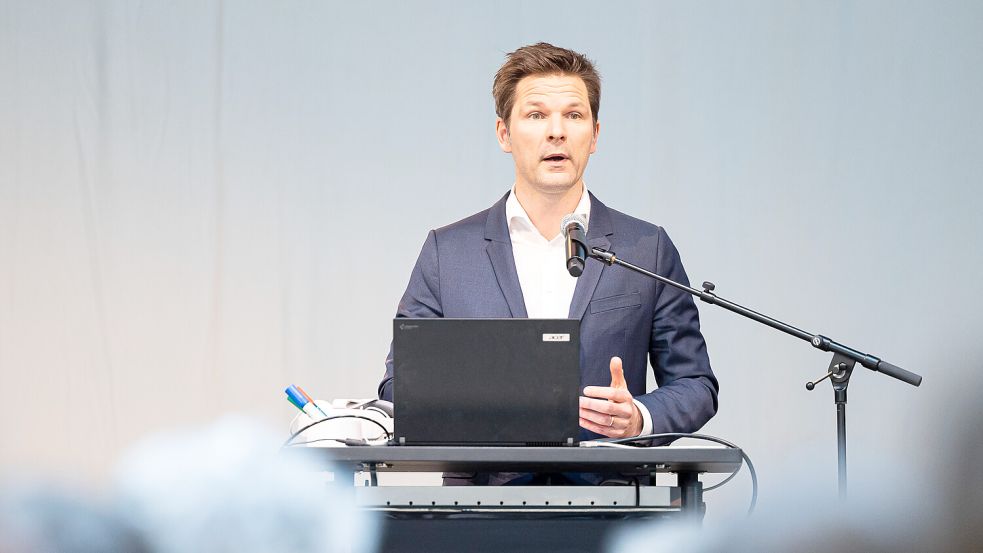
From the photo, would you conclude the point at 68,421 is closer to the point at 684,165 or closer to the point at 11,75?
the point at 11,75

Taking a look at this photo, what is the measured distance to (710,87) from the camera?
12.6ft

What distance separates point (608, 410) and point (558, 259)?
2.53 feet

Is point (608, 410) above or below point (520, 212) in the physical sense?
below

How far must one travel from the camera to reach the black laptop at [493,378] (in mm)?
1794

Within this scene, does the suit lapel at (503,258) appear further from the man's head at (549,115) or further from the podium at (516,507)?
the podium at (516,507)

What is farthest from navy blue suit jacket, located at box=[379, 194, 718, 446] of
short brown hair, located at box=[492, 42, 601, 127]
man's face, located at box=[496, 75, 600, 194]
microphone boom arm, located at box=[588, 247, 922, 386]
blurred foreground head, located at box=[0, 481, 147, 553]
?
blurred foreground head, located at box=[0, 481, 147, 553]

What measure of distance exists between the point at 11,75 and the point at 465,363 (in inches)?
107

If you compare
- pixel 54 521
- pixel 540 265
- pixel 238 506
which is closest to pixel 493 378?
pixel 238 506

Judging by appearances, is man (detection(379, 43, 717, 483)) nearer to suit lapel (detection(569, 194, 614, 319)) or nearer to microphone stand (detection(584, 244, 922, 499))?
suit lapel (detection(569, 194, 614, 319))

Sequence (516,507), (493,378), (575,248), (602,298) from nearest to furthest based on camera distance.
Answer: (493,378) < (516,507) < (575,248) < (602,298)

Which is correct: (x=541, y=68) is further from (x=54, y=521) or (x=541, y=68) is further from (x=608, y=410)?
(x=54, y=521)

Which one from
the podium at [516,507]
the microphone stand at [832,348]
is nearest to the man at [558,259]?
the microphone stand at [832,348]

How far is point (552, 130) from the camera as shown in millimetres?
2711

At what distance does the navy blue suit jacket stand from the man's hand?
1.46 feet
